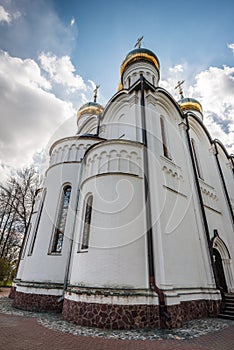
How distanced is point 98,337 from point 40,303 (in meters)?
3.85

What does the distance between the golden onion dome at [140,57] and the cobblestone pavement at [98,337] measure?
49.2 feet

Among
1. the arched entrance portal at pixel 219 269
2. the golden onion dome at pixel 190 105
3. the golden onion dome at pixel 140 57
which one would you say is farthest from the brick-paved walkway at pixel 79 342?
the golden onion dome at pixel 190 105

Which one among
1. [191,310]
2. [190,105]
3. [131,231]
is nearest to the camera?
[131,231]

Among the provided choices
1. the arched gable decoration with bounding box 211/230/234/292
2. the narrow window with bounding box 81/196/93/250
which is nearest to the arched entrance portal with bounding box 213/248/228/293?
the arched gable decoration with bounding box 211/230/234/292

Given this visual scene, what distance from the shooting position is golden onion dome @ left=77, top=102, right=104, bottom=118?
18.3m

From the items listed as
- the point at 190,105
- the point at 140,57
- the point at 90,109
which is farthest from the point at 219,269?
the point at 90,109

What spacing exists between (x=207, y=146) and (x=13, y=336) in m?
14.2

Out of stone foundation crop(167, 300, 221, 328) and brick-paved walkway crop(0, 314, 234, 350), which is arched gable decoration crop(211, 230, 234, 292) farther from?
brick-paved walkway crop(0, 314, 234, 350)

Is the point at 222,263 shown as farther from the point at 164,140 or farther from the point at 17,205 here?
the point at 17,205

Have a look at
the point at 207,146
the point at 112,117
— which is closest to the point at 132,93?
the point at 112,117

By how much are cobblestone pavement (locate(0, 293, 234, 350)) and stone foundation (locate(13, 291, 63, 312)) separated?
154 cm

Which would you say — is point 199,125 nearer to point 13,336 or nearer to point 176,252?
point 176,252

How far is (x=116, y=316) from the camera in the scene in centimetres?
530

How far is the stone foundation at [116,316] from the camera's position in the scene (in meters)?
5.26
